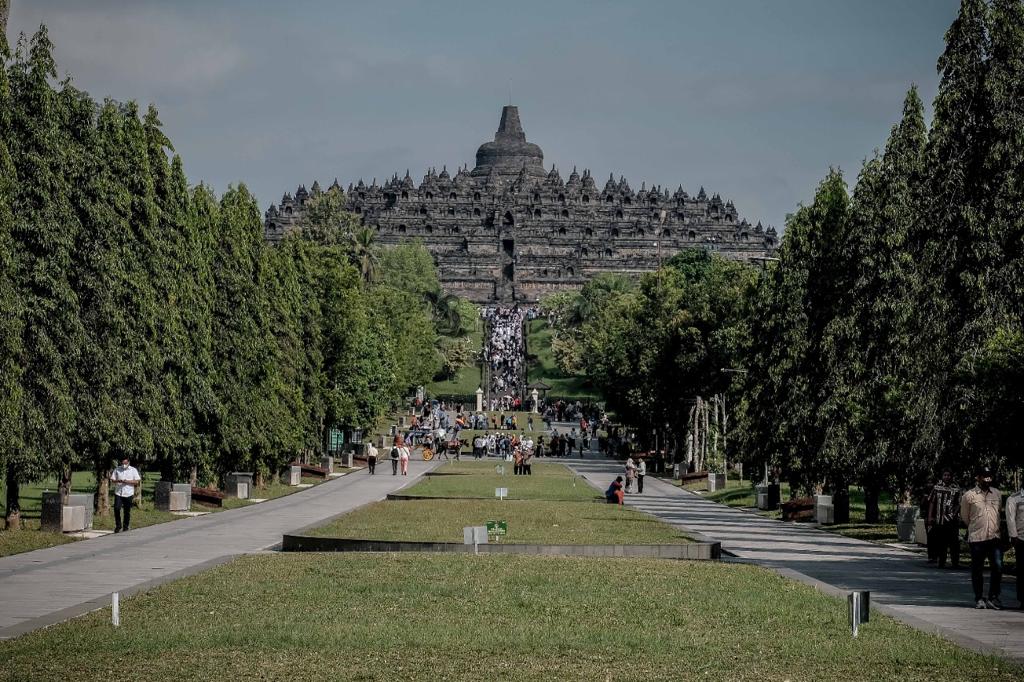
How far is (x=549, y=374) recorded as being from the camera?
494 feet

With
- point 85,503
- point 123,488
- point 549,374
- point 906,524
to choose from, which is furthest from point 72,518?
point 549,374

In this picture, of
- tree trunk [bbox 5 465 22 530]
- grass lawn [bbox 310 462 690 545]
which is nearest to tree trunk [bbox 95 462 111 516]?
tree trunk [bbox 5 465 22 530]

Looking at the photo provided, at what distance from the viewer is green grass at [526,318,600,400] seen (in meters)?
144

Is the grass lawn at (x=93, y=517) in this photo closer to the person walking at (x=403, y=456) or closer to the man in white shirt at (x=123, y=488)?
the man in white shirt at (x=123, y=488)

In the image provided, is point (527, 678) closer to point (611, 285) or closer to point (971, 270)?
point (971, 270)

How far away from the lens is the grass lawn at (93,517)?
29.4 metres

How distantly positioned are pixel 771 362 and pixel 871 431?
8445 millimetres

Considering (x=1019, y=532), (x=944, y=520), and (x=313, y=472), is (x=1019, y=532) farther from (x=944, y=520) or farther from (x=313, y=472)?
(x=313, y=472)

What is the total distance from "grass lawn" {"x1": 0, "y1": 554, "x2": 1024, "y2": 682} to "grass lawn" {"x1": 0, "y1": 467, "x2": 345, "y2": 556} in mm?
7443

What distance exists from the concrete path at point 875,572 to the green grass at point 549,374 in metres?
95.4

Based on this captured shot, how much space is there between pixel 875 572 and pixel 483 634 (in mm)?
11271

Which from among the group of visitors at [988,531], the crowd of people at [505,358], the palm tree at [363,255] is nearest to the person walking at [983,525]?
the group of visitors at [988,531]

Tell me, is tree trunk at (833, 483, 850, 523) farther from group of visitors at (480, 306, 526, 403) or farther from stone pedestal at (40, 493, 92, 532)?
group of visitors at (480, 306, 526, 403)

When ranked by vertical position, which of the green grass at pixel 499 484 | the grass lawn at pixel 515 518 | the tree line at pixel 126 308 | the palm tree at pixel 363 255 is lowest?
the grass lawn at pixel 515 518
